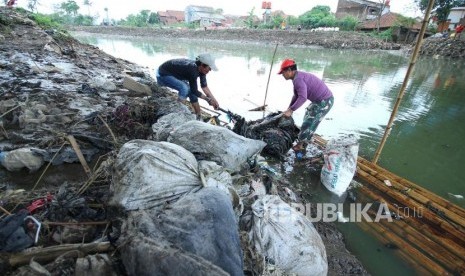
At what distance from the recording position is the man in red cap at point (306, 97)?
3.62m

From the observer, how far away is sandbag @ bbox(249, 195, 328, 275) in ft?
5.65

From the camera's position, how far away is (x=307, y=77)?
375 cm

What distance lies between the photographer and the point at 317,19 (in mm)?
33188

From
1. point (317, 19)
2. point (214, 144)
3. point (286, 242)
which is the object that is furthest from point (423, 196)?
point (317, 19)

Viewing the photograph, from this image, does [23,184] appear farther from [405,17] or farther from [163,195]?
[405,17]

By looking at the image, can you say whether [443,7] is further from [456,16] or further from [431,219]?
[431,219]

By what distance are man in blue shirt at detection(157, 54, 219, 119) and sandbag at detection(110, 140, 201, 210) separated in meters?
2.39

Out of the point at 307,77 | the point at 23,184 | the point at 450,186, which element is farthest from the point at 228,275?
the point at 450,186

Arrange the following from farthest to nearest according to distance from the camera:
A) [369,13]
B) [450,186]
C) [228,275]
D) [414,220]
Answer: [369,13], [450,186], [414,220], [228,275]

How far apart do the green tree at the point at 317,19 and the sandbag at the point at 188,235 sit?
35.1m

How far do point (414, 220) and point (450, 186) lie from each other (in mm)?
1403

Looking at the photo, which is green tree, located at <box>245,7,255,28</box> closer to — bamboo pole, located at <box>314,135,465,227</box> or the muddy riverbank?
the muddy riverbank

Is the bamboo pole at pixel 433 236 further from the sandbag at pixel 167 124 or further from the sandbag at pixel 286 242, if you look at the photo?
the sandbag at pixel 167 124

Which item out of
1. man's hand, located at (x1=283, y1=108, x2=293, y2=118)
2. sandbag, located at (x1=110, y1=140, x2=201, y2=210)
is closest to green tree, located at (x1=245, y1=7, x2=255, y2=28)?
man's hand, located at (x1=283, y1=108, x2=293, y2=118)
